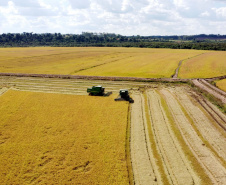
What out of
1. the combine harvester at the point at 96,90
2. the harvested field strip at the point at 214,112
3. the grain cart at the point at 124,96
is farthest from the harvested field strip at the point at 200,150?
the combine harvester at the point at 96,90

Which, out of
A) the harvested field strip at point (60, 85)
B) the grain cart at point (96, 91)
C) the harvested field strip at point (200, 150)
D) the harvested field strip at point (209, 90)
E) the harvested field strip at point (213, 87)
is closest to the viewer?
the harvested field strip at point (200, 150)

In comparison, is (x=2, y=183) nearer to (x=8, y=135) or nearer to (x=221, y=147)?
(x=8, y=135)

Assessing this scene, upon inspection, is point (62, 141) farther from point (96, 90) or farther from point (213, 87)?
point (213, 87)

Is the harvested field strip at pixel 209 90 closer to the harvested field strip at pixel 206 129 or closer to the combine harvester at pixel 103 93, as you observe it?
the harvested field strip at pixel 206 129

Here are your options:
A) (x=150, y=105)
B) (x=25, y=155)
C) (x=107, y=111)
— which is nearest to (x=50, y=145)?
(x=25, y=155)

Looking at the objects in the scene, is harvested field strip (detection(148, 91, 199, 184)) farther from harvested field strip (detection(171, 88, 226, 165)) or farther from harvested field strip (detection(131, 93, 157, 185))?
harvested field strip (detection(171, 88, 226, 165))

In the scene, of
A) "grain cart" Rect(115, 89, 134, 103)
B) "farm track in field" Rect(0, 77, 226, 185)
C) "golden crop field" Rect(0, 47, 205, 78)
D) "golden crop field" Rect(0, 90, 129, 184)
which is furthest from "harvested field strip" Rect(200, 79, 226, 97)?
"golden crop field" Rect(0, 90, 129, 184)

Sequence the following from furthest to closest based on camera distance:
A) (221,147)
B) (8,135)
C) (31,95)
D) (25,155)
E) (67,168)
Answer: (31,95)
(8,135)
(221,147)
(25,155)
(67,168)

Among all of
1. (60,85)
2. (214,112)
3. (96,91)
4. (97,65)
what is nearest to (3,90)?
(60,85)
